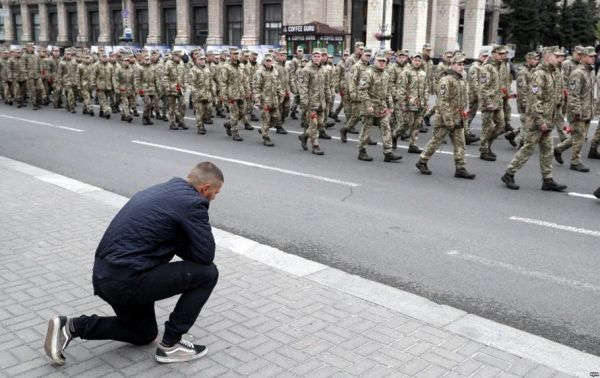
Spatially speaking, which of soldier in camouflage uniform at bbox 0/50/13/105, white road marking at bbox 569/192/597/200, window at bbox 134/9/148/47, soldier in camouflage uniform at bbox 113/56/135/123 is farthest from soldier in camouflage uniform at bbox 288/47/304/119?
window at bbox 134/9/148/47

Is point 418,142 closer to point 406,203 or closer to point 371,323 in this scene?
point 406,203

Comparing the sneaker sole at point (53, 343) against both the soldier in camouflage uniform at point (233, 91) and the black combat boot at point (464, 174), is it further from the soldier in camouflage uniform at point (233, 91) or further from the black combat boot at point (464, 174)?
the soldier in camouflage uniform at point (233, 91)

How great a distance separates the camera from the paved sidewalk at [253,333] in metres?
4.04

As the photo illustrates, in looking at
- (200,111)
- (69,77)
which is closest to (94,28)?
(69,77)

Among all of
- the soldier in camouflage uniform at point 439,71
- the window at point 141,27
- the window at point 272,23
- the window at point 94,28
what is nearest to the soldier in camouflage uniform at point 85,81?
the soldier in camouflage uniform at point 439,71

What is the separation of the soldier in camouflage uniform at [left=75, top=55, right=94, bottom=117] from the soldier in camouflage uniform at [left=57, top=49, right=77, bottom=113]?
74 centimetres

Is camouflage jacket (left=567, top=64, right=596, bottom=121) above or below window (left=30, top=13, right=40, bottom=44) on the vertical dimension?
below

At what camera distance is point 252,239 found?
7.14 metres

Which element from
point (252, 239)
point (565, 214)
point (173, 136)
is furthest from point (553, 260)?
point (173, 136)

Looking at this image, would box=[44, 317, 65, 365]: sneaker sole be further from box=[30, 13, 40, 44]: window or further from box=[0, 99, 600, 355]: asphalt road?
box=[30, 13, 40, 44]: window

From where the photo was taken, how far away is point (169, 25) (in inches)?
2078

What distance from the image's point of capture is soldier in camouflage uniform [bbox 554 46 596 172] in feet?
35.7

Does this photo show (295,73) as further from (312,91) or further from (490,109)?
(490,109)

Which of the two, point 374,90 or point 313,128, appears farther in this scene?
point 313,128
